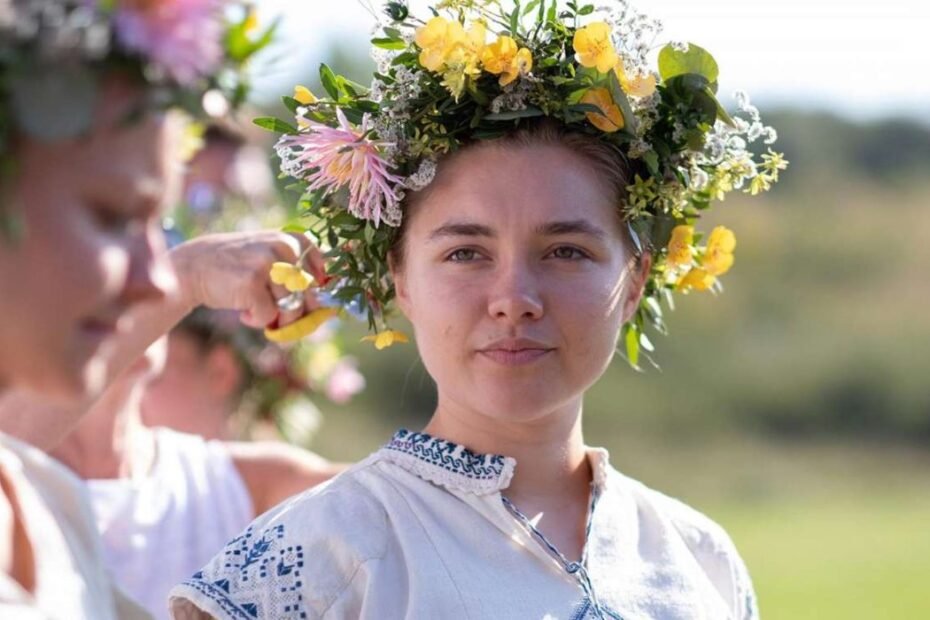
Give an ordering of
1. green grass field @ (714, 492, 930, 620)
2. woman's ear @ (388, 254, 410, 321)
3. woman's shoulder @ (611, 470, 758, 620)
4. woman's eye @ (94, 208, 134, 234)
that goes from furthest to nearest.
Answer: green grass field @ (714, 492, 930, 620) < woman's shoulder @ (611, 470, 758, 620) < woman's ear @ (388, 254, 410, 321) < woman's eye @ (94, 208, 134, 234)

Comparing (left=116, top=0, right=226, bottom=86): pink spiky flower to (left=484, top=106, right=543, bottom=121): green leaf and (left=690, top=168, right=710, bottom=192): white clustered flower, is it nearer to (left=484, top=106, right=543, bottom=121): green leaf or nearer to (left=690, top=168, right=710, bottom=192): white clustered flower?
(left=484, top=106, right=543, bottom=121): green leaf

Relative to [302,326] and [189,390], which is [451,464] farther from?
[189,390]

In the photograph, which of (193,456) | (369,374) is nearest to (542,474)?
(193,456)

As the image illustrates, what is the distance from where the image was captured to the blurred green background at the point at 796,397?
20.4m

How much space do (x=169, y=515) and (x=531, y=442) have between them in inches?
55.1

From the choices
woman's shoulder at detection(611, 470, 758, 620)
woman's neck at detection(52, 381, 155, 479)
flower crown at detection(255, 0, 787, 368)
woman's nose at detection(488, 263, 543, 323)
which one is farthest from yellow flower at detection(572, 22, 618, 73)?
woman's neck at detection(52, 381, 155, 479)

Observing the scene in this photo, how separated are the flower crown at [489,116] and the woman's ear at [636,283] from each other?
42 mm

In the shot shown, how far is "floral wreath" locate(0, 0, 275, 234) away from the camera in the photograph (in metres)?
1.86

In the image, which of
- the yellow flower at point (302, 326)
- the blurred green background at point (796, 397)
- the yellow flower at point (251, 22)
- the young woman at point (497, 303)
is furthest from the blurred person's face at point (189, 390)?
the blurred green background at point (796, 397)

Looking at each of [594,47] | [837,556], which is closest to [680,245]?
[594,47]

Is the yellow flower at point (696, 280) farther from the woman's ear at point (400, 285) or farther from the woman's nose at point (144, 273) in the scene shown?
the woman's nose at point (144, 273)

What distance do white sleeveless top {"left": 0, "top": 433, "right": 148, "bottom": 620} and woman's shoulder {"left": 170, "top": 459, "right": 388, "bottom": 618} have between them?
0.70 ft

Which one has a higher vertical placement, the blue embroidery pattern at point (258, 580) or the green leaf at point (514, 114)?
the green leaf at point (514, 114)

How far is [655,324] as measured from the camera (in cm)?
386
